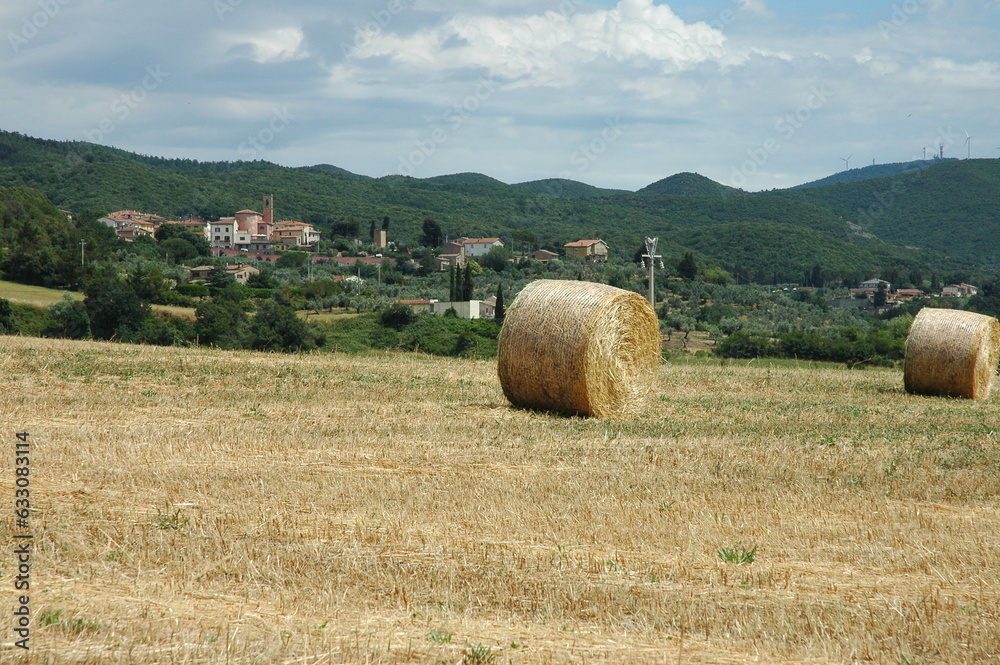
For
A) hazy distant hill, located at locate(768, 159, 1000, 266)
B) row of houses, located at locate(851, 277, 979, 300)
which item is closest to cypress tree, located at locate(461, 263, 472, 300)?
row of houses, located at locate(851, 277, 979, 300)

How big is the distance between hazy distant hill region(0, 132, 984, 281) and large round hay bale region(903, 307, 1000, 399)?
7083cm

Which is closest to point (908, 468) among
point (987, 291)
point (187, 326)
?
point (187, 326)

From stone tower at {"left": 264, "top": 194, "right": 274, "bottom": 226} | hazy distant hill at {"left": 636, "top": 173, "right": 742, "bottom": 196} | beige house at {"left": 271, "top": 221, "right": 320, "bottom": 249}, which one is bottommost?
beige house at {"left": 271, "top": 221, "right": 320, "bottom": 249}

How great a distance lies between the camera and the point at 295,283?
7606 centimetres

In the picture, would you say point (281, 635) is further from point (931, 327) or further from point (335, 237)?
point (335, 237)

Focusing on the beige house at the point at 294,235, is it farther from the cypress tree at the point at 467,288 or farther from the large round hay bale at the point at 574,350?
the large round hay bale at the point at 574,350

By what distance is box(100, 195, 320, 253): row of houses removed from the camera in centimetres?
11438

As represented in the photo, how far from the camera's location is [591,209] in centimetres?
15450

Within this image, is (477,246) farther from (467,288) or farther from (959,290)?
(959,290)

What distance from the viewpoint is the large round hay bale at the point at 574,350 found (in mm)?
14211

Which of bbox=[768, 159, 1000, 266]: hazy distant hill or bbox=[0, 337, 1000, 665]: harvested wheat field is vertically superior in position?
bbox=[768, 159, 1000, 266]: hazy distant hill

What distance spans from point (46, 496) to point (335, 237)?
123m

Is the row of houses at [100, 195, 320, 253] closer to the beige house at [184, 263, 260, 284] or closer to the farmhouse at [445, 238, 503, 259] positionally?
the farmhouse at [445, 238, 503, 259]

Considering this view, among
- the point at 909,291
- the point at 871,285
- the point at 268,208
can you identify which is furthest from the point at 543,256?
the point at 268,208
